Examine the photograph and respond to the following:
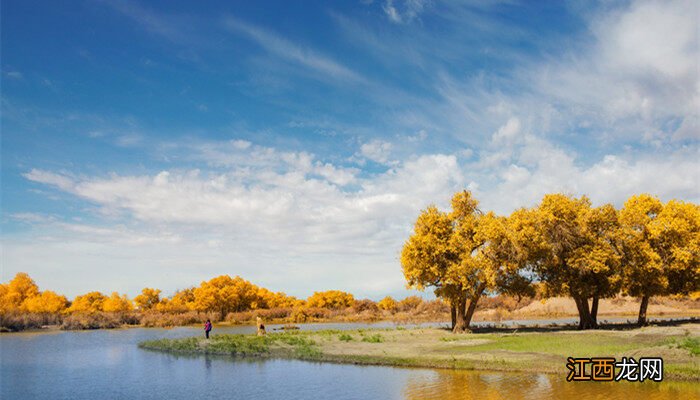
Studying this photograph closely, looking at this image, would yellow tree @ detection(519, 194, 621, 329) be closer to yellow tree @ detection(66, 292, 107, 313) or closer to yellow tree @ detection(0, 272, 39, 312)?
yellow tree @ detection(66, 292, 107, 313)

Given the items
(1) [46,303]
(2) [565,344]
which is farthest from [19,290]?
(2) [565,344]

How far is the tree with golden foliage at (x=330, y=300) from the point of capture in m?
143

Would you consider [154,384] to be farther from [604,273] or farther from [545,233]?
[604,273]

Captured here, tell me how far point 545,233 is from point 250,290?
88700mm

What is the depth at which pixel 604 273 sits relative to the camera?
4825cm

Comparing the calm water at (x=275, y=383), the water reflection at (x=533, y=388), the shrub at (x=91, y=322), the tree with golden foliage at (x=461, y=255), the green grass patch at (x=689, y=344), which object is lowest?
the shrub at (x=91, y=322)

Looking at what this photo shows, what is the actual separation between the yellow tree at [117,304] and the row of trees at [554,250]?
98.0 m

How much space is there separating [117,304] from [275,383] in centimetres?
11384

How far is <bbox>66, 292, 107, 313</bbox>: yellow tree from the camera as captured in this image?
418ft

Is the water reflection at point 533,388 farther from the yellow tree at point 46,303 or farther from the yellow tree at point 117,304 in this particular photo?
the yellow tree at point 117,304

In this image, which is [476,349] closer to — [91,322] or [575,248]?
[575,248]

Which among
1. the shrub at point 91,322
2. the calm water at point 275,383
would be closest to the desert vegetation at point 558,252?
the calm water at point 275,383

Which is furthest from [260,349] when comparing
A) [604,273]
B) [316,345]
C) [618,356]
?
[604,273]

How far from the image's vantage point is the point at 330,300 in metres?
→ 143
